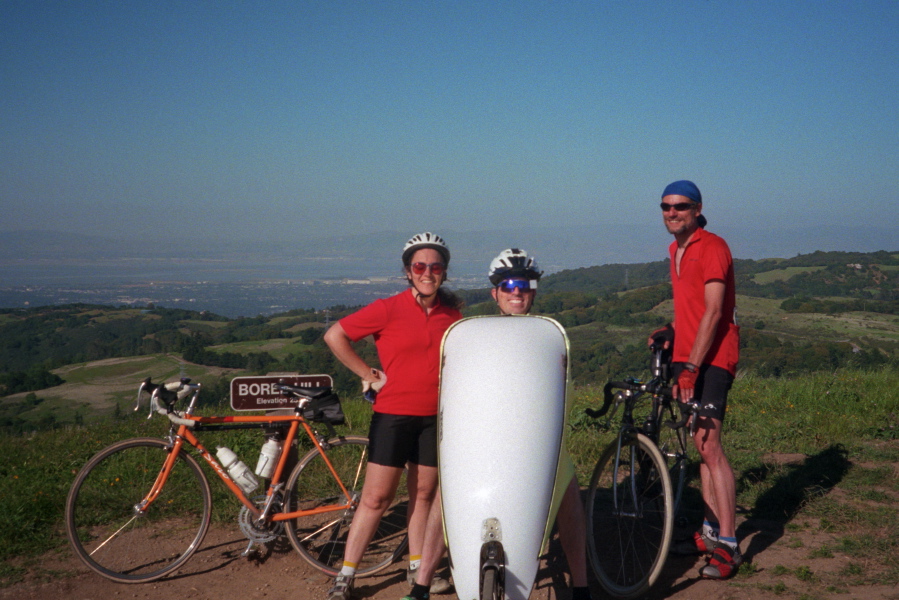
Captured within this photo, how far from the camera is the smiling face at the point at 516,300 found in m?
3.73

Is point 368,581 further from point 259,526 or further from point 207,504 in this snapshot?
point 207,504

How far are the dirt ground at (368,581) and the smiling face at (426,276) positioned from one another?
1.74 meters

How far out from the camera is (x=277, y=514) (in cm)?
440

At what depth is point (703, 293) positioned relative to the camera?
14.0ft

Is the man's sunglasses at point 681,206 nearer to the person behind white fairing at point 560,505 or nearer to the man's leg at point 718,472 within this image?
the person behind white fairing at point 560,505

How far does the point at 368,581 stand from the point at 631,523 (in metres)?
1.72

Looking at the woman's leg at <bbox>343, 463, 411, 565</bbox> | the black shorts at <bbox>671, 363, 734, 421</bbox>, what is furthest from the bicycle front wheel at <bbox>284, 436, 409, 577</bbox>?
the black shorts at <bbox>671, 363, 734, 421</bbox>

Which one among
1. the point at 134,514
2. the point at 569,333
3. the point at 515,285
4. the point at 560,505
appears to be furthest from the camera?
the point at 569,333

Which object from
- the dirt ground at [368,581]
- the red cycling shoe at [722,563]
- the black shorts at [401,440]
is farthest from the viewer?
the red cycling shoe at [722,563]

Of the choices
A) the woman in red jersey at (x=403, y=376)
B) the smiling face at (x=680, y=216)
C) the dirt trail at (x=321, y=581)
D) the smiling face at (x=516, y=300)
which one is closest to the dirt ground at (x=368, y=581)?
the dirt trail at (x=321, y=581)

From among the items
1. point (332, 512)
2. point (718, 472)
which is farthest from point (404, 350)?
point (718, 472)

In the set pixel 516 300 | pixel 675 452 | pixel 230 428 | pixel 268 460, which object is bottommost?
pixel 675 452

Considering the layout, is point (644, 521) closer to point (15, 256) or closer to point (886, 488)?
point (886, 488)

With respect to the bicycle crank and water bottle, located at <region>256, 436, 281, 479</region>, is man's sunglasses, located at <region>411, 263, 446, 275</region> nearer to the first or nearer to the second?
water bottle, located at <region>256, 436, 281, 479</region>
